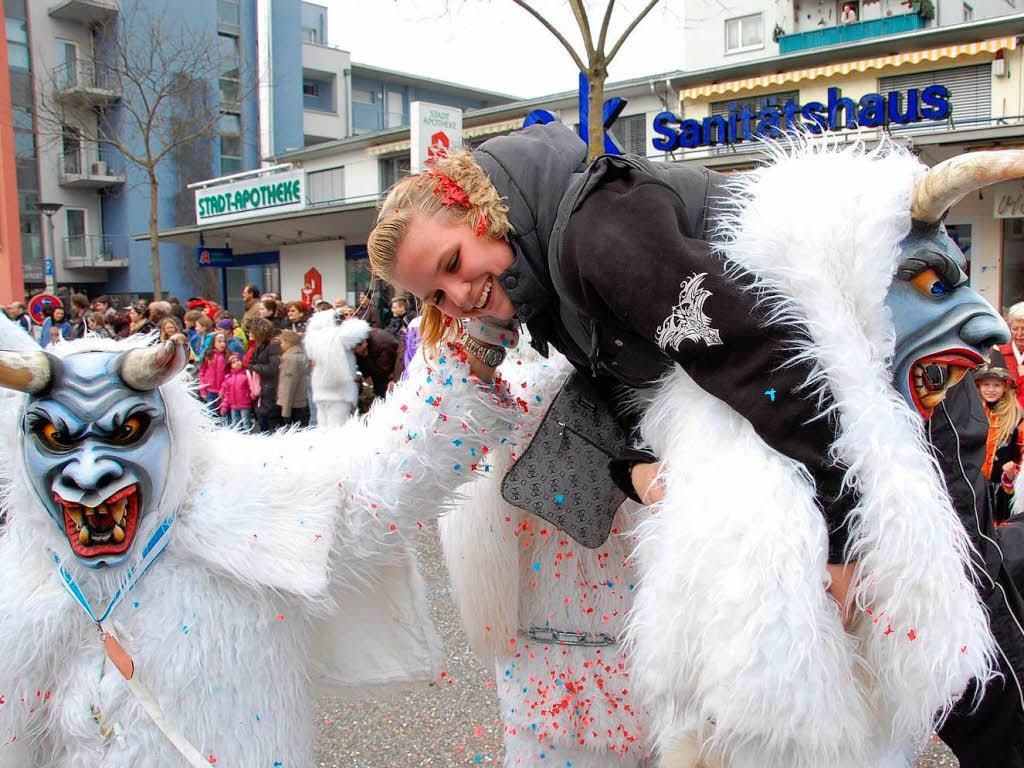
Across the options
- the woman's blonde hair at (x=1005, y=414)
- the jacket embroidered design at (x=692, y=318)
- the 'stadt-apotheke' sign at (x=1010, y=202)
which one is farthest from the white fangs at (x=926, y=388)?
the 'stadt-apotheke' sign at (x=1010, y=202)

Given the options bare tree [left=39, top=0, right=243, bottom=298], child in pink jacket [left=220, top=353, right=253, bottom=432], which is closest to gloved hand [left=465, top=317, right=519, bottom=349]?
child in pink jacket [left=220, top=353, right=253, bottom=432]

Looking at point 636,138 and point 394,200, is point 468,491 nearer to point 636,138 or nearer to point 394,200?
point 394,200

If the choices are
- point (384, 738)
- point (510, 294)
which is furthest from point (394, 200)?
point (384, 738)

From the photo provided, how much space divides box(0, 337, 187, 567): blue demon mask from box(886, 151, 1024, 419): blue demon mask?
4.04ft

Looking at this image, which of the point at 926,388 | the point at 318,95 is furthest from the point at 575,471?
the point at 318,95

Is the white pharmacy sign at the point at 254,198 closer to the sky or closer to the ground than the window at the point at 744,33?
closer to the ground

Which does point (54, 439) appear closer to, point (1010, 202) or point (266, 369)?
point (266, 369)

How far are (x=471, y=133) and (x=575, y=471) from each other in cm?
1698

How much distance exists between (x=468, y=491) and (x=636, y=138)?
15.5m

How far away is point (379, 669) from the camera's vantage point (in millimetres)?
1844

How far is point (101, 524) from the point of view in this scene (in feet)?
4.91

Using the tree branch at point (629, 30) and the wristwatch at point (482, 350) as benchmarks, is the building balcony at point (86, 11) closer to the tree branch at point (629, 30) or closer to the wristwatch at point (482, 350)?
the tree branch at point (629, 30)

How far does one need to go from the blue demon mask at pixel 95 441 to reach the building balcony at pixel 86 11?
27.9 m

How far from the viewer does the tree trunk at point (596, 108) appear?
227 inches
